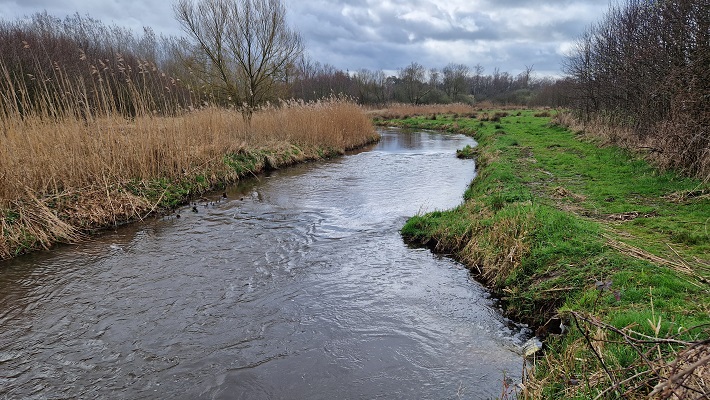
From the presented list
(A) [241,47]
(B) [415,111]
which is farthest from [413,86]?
(A) [241,47]

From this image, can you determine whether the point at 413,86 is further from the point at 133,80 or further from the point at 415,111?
the point at 133,80

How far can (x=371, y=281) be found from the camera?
18.7 ft

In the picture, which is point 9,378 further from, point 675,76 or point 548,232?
point 675,76

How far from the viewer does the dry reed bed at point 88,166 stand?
6996 mm

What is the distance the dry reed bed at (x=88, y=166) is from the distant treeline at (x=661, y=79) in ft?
36.0

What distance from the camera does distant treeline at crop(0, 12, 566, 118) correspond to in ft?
28.8

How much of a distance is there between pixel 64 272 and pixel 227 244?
233 cm

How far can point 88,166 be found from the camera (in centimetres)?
833

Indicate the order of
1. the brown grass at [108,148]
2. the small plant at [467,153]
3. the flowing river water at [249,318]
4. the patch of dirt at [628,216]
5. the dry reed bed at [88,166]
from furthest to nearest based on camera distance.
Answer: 1. the small plant at [467,153]
2. the brown grass at [108,148]
3. the dry reed bed at [88,166]
4. the patch of dirt at [628,216]
5. the flowing river water at [249,318]

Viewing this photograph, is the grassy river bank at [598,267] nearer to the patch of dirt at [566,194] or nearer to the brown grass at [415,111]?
the patch of dirt at [566,194]

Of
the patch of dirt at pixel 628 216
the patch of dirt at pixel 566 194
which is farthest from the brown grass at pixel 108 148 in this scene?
the patch of dirt at pixel 628 216

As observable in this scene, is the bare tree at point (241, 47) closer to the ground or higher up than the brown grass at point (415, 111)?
higher up

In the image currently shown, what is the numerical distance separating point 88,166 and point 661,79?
44.0 feet

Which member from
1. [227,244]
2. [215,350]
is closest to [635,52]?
[227,244]
